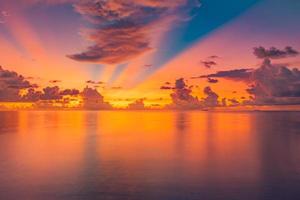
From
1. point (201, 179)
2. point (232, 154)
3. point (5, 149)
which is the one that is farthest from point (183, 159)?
point (5, 149)

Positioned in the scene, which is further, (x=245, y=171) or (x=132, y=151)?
(x=132, y=151)

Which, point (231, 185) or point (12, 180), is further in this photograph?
point (12, 180)

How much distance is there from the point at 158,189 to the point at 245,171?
13.5m

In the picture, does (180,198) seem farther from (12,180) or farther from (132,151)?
(132,151)

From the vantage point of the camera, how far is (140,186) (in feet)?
103

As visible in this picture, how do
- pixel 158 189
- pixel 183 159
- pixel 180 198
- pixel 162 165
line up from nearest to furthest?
pixel 180 198, pixel 158 189, pixel 162 165, pixel 183 159

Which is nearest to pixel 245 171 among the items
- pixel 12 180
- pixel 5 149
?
pixel 12 180

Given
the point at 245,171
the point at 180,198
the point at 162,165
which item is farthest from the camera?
the point at 162,165

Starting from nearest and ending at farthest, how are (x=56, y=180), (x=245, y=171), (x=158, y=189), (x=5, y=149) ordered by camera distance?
1. (x=158, y=189)
2. (x=56, y=180)
3. (x=245, y=171)
4. (x=5, y=149)

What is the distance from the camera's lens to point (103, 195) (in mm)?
28141

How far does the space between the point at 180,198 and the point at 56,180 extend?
551 inches

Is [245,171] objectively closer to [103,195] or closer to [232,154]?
[232,154]

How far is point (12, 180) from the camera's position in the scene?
110 feet

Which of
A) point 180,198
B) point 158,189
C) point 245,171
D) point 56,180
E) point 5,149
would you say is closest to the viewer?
point 180,198
